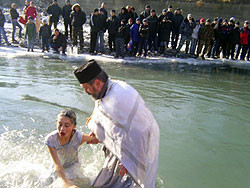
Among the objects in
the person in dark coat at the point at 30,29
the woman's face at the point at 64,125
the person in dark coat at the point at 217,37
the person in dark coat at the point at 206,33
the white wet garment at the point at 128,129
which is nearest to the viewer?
the white wet garment at the point at 128,129

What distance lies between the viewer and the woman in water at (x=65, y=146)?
343 cm

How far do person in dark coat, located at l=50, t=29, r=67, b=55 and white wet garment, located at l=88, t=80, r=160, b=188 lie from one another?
10724 mm

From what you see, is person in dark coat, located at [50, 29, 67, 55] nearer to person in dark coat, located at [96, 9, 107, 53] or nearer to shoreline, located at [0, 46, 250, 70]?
shoreline, located at [0, 46, 250, 70]

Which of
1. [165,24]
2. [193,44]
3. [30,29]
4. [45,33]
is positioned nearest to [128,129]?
[165,24]

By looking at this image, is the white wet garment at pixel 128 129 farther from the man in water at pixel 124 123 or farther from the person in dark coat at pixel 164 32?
the person in dark coat at pixel 164 32

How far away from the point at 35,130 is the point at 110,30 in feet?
26.0

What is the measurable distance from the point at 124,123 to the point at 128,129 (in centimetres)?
7

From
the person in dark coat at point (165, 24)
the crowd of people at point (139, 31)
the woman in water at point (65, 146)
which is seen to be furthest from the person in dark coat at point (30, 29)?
the woman in water at point (65, 146)

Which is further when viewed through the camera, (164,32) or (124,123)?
(164,32)

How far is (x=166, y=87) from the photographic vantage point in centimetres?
887

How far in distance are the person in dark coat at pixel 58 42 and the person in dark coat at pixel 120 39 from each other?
8.37 feet

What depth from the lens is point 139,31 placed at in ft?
40.0

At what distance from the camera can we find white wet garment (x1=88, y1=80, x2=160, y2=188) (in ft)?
8.07

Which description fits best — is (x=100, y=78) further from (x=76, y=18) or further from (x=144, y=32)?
(x=76, y=18)
